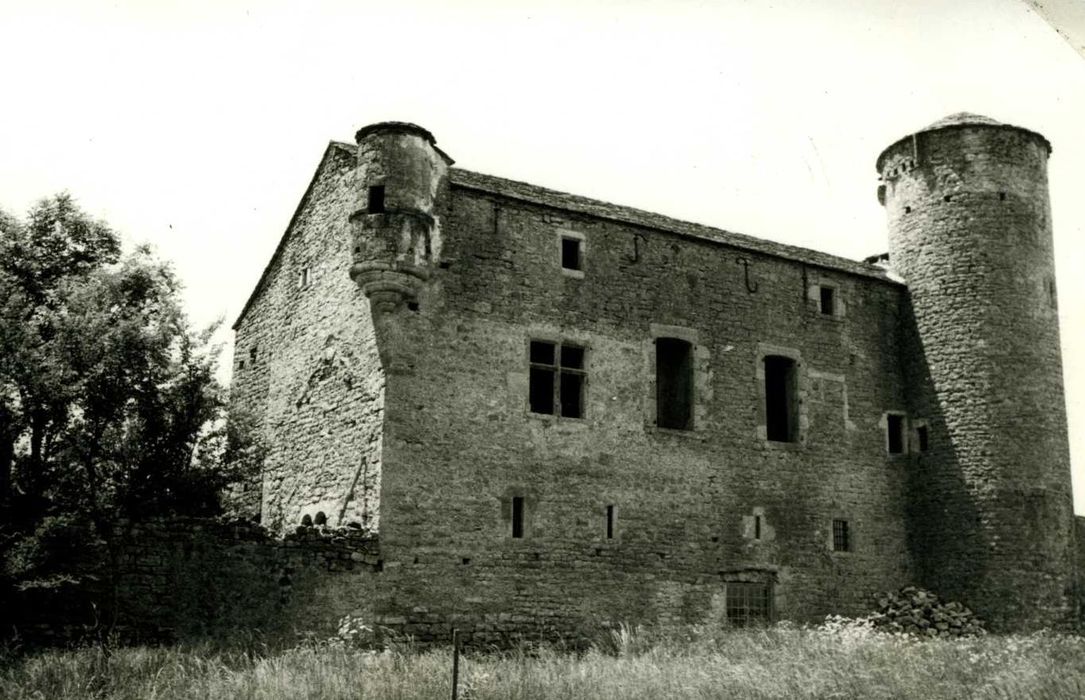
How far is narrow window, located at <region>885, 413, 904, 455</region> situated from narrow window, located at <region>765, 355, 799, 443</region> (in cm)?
254

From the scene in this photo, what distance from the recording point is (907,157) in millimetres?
25141

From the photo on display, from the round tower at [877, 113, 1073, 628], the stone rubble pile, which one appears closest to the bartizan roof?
the round tower at [877, 113, 1073, 628]

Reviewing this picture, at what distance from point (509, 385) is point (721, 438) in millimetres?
4676

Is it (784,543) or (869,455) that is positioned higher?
(869,455)

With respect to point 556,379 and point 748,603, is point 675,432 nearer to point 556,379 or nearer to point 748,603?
point 556,379

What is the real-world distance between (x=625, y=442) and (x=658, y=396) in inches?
94.5

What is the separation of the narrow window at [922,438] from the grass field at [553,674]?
7.33 metres

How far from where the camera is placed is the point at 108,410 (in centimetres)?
1784

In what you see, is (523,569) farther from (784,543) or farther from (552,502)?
(784,543)

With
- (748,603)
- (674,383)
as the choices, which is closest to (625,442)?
(674,383)

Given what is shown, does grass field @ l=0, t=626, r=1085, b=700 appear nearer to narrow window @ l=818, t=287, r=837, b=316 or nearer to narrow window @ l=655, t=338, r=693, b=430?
narrow window @ l=655, t=338, r=693, b=430

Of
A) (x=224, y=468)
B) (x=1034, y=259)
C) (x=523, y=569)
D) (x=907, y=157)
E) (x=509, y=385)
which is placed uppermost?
(x=907, y=157)

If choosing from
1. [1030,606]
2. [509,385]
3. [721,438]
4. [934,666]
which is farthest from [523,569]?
[1030,606]

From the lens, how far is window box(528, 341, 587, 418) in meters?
20.0
